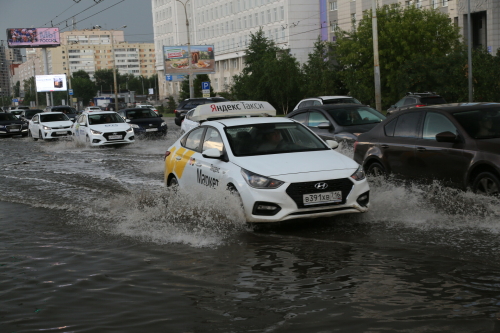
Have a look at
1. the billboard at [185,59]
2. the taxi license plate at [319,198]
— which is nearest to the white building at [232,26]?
the billboard at [185,59]

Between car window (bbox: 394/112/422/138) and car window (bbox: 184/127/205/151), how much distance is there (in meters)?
2.92

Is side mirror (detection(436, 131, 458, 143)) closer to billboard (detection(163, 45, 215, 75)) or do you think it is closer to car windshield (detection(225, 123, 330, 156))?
car windshield (detection(225, 123, 330, 156))

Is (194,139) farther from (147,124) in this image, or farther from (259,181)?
(147,124)

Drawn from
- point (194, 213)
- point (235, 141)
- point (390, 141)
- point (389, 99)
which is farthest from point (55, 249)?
point (389, 99)

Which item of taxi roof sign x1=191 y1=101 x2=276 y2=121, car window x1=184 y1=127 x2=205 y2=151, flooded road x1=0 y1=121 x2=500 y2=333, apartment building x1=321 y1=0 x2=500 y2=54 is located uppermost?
apartment building x1=321 y1=0 x2=500 y2=54

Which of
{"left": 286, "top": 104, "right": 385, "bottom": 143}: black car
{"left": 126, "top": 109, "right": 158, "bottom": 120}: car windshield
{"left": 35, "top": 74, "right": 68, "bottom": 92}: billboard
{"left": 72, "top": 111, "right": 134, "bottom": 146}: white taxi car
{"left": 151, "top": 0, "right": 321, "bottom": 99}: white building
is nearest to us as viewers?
{"left": 286, "top": 104, "right": 385, "bottom": 143}: black car

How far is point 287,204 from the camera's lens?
26.3 feet

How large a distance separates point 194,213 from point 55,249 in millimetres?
1897

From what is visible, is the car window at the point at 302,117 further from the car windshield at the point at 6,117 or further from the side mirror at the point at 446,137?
the car windshield at the point at 6,117

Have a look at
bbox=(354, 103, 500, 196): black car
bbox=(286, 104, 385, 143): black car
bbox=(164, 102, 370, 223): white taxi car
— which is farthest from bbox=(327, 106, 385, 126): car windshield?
bbox=(164, 102, 370, 223): white taxi car

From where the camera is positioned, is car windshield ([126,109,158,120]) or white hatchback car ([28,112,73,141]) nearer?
car windshield ([126,109,158,120])

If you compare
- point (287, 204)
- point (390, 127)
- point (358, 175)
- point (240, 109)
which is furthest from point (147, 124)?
point (287, 204)

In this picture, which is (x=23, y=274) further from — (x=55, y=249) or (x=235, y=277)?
(x=235, y=277)

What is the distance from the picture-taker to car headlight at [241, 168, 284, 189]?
805 cm
